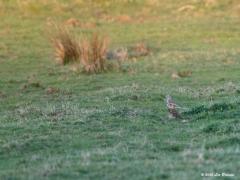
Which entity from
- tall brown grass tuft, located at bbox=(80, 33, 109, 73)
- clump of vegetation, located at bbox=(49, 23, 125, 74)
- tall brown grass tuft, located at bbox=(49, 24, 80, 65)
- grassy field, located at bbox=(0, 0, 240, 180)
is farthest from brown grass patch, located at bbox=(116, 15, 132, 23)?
tall brown grass tuft, located at bbox=(80, 33, 109, 73)

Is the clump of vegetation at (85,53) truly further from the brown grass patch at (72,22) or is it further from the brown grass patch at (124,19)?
the brown grass patch at (124,19)

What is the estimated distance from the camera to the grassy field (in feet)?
26.5

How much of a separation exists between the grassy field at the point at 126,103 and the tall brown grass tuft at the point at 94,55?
0.31 m

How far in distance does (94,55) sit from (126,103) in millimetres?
5662

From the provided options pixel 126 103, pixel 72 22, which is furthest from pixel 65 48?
pixel 72 22

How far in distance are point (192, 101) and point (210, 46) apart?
31.2 ft

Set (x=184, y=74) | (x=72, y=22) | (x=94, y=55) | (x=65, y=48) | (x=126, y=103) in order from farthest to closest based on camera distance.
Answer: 1. (x=72, y=22)
2. (x=65, y=48)
3. (x=94, y=55)
4. (x=184, y=74)
5. (x=126, y=103)

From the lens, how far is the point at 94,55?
18969mm

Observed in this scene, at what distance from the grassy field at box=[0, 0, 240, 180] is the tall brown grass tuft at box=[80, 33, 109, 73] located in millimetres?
314

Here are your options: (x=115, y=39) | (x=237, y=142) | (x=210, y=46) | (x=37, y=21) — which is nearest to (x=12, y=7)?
(x=37, y=21)

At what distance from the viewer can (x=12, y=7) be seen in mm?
31234

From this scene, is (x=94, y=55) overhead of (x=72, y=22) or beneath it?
beneath

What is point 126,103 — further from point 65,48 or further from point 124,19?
point 124,19

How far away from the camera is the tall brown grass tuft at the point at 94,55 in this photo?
18636mm
